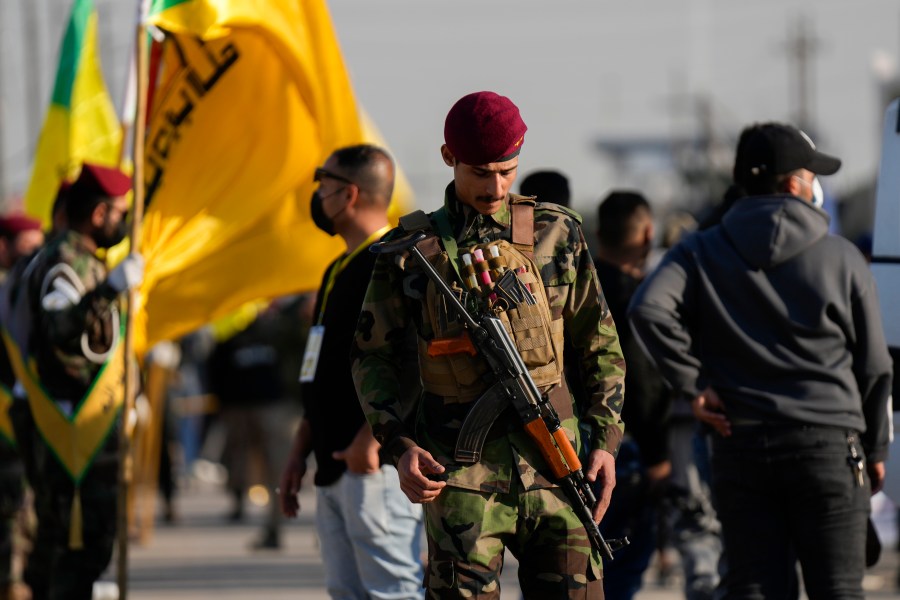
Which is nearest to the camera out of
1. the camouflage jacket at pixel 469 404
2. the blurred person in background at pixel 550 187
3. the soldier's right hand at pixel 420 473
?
the soldier's right hand at pixel 420 473

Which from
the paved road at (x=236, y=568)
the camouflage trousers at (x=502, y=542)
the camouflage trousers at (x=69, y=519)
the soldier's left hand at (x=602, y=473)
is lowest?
the paved road at (x=236, y=568)

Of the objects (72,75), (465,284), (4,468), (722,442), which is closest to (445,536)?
(465,284)

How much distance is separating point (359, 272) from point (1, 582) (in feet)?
12.5

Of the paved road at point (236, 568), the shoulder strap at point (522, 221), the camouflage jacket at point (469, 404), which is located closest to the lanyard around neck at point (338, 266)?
the camouflage jacket at point (469, 404)

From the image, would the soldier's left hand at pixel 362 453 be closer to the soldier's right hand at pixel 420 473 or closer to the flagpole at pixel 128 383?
the soldier's right hand at pixel 420 473

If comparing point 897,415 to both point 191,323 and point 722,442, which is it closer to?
point 722,442

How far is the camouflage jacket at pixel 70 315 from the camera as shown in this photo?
7027mm

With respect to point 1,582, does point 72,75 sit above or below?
above

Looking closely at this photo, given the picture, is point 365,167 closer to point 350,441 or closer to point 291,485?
point 350,441

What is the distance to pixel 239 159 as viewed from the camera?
8.67m

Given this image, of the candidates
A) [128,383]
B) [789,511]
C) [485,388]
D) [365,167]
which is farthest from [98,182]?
[789,511]

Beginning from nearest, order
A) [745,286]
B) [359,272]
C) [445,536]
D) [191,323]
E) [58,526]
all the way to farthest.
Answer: [445,536]
[745,286]
[359,272]
[58,526]
[191,323]

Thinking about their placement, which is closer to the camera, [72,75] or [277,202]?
[277,202]

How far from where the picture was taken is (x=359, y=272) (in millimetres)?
5918
